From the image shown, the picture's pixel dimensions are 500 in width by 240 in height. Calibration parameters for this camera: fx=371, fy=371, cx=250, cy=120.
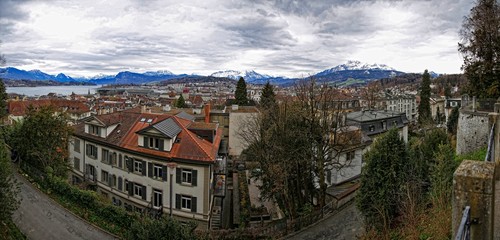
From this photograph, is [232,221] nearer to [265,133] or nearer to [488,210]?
[265,133]

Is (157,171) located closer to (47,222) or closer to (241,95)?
(47,222)

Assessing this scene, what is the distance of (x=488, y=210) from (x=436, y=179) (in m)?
10.6

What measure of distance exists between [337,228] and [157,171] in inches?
503

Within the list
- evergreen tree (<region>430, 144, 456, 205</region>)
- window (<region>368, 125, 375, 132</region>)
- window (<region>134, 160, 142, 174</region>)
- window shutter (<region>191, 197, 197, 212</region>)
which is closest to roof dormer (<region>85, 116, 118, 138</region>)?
window (<region>134, 160, 142, 174</region>)

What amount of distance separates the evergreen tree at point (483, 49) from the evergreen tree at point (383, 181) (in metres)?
10.8

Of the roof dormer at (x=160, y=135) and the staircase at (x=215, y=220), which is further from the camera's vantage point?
the staircase at (x=215, y=220)

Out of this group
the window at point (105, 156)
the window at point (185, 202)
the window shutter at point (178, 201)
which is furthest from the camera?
the window at point (105, 156)

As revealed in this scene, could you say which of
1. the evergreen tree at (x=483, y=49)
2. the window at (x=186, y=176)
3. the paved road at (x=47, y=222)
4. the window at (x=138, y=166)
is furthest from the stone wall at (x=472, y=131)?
the window at (x=138, y=166)

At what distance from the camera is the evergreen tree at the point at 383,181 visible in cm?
1614

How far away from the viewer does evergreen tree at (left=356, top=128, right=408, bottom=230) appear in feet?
53.0

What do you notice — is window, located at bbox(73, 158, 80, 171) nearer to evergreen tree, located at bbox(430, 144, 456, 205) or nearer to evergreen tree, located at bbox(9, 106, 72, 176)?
evergreen tree, located at bbox(9, 106, 72, 176)

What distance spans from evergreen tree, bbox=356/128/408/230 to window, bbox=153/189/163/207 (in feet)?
47.8

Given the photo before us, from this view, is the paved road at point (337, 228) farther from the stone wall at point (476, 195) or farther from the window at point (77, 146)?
the window at point (77, 146)

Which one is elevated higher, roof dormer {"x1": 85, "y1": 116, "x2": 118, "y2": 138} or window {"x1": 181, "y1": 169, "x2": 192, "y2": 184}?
roof dormer {"x1": 85, "y1": 116, "x2": 118, "y2": 138}
